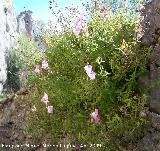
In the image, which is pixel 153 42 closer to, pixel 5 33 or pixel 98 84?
pixel 98 84

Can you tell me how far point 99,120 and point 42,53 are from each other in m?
2.36

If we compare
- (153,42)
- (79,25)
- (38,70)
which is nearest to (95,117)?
(153,42)

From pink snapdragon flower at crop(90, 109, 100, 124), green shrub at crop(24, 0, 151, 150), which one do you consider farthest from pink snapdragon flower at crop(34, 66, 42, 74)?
pink snapdragon flower at crop(90, 109, 100, 124)

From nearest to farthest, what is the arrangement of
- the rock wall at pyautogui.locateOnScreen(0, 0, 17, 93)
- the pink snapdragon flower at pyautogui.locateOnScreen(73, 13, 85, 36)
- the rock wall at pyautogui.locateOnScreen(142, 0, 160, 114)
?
the rock wall at pyautogui.locateOnScreen(142, 0, 160, 114) → the pink snapdragon flower at pyautogui.locateOnScreen(73, 13, 85, 36) → the rock wall at pyautogui.locateOnScreen(0, 0, 17, 93)

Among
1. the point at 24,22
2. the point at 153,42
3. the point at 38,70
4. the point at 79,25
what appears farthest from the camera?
the point at 24,22

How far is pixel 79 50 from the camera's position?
586 cm

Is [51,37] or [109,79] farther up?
[51,37]

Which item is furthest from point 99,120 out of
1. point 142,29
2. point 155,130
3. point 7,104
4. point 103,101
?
point 7,104

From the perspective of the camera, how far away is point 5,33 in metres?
27.0

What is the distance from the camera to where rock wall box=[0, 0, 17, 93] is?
23969 mm

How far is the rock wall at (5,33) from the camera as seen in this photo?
78.6ft

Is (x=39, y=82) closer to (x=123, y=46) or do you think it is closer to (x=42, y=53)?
(x=42, y=53)

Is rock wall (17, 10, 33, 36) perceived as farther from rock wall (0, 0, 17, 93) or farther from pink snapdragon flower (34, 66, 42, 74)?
pink snapdragon flower (34, 66, 42, 74)

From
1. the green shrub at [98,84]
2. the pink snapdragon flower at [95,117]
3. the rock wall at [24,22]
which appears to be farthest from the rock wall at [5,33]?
the rock wall at [24,22]
